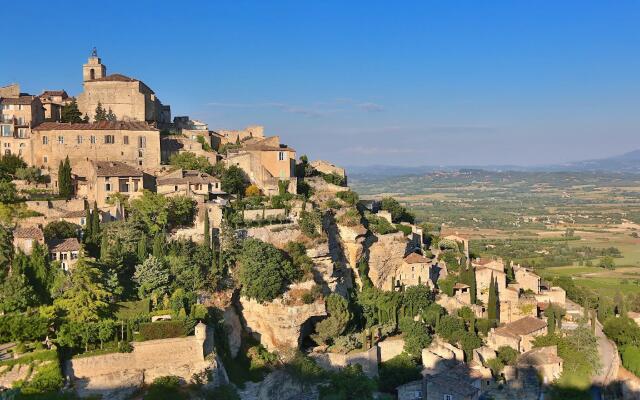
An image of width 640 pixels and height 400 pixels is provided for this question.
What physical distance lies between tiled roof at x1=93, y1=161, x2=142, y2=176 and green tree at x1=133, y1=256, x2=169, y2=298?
912 centimetres

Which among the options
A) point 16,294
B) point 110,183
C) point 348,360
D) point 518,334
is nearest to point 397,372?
point 348,360

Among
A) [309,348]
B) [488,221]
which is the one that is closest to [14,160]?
[309,348]

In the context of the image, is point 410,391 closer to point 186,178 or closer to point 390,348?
point 390,348

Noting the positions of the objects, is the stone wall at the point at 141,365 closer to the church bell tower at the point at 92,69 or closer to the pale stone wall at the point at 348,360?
the pale stone wall at the point at 348,360

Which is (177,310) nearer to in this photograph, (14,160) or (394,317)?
(394,317)

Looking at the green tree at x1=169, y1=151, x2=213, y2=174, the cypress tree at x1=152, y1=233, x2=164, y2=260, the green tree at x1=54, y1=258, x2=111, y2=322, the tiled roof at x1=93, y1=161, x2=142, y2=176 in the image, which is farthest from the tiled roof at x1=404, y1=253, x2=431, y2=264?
the green tree at x1=54, y1=258, x2=111, y2=322

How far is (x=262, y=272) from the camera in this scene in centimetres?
3750

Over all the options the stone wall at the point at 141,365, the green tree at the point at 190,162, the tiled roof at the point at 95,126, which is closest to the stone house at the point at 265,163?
the green tree at the point at 190,162

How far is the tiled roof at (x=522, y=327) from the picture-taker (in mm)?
43344

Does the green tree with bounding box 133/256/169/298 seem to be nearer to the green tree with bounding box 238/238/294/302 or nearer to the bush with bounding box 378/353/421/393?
the green tree with bounding box 238/238/294/302

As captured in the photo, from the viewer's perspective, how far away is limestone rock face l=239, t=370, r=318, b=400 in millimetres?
33438

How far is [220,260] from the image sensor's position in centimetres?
3778

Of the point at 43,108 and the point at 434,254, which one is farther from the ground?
the point at 43,108

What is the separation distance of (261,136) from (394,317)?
2540cm
